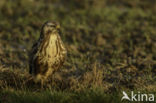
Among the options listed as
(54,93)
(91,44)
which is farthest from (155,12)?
(54,93)

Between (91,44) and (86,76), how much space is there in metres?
4.08

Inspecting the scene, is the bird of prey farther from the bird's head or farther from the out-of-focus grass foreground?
the out-of-focus grass foreground

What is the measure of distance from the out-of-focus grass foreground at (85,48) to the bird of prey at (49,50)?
45cm

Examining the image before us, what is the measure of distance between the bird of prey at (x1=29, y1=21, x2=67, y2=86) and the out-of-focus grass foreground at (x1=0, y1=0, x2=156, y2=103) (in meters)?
0.45

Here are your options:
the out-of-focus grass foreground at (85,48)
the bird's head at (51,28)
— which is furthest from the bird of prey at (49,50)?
the out-of-focus grass foreground at (85,48)

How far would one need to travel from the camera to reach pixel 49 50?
24.7 feet

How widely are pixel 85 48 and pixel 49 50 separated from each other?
383 cm

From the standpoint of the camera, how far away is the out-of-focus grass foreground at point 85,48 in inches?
282

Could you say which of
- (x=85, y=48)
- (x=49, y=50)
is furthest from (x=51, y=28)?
(x=85, y=48)

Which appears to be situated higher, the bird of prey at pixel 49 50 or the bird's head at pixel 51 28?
the bird's head at pixel 51 28

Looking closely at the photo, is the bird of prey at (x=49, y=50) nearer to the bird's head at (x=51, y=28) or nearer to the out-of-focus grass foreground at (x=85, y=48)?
the bird's head at (x=51, y=28)

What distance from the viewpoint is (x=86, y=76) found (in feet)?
Answer: 25.1

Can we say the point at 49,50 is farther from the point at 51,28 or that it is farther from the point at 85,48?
the point at 85,48

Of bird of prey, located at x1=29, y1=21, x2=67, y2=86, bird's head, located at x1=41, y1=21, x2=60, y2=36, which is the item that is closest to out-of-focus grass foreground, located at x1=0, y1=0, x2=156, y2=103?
bird of prey, located at x1=29, y1=21, x2=67, y2=86
